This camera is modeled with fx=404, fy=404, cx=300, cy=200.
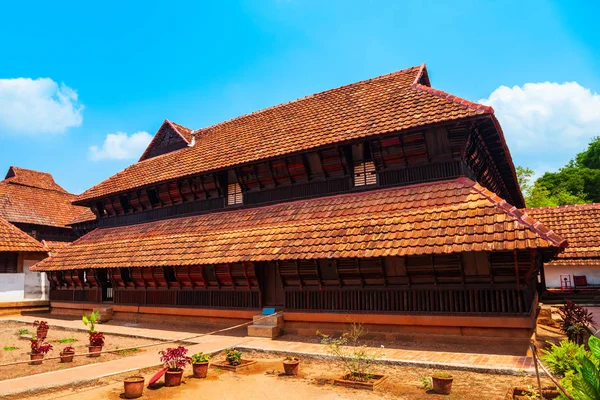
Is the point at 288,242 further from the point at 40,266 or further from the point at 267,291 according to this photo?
the point at 40,266

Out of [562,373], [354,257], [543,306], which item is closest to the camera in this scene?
[562,373]

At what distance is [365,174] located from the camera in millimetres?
12094

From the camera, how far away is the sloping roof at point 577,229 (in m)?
16.1

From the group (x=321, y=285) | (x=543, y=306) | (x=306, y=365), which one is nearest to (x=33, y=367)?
(x=306, y=365)

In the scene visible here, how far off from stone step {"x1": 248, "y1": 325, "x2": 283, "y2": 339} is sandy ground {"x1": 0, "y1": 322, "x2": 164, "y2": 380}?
8.37ft

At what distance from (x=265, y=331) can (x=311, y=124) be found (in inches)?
272

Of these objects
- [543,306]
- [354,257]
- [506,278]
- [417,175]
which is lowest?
[543,306]

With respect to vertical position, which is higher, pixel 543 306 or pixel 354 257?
pixel 354 257

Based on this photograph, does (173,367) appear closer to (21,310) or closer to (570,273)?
(21,310)

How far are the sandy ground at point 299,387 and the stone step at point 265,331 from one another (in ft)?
9.76

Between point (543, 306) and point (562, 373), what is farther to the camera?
Result: point (543, 306)

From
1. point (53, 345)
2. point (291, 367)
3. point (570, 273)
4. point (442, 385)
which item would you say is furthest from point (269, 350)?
point (570, 273)

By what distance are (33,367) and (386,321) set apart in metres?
8.13

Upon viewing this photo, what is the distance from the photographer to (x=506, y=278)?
8.84 meters
